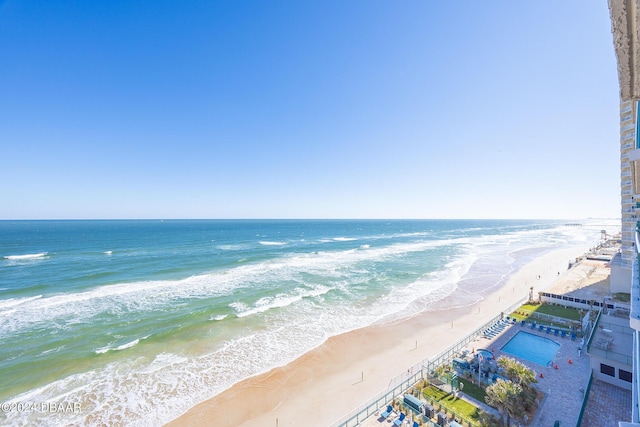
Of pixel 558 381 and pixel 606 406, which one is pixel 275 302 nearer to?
pixel 558 381

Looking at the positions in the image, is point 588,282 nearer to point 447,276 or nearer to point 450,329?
point 447,276

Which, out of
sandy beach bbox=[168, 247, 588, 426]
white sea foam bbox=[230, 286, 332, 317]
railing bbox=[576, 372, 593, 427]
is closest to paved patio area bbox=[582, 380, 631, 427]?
railing bbox=[576, 372, 593, 427]

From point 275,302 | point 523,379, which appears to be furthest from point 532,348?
point 275,302

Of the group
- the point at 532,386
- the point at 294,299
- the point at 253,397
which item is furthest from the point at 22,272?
the point at 532,386

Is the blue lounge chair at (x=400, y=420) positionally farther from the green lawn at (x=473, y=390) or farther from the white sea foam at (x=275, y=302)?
the white sea foam at (x=275, y=302)

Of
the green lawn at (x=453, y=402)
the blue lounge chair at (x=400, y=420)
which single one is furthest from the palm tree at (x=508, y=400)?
the blue lounge chair at (x=400, y=420)

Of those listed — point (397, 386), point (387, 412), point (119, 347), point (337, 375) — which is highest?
point (119, 347)
